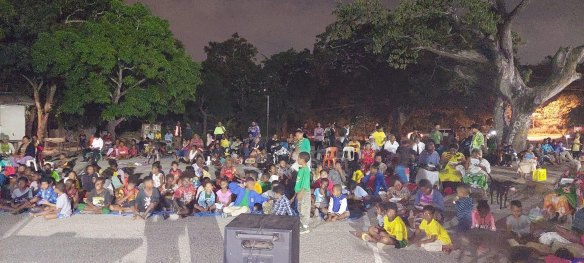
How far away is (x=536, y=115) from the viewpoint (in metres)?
39.6

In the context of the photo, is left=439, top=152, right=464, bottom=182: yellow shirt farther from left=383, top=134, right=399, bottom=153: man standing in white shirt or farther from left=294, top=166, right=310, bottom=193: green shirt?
left=294, top=166, right=310, bottom=193: green shirt

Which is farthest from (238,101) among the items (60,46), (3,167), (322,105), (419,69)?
(3,167)

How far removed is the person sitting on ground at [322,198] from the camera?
11.3m

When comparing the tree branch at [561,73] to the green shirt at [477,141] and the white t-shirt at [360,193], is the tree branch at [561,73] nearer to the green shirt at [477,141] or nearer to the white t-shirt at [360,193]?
the green shirt at [477,141]

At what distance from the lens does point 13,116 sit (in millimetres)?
27312

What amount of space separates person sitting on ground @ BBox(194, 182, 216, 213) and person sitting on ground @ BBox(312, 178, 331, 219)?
6.99ft

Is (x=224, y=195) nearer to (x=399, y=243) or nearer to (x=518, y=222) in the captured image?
(x=399, y=243)

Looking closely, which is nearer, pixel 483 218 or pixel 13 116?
pixel 483 218

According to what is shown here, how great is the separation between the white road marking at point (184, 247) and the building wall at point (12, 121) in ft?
68.5

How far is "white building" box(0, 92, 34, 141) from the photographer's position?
27.1 m

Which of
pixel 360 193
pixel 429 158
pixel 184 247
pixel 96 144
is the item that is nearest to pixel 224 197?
pixel 184 247

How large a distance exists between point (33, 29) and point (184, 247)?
66.5 feet

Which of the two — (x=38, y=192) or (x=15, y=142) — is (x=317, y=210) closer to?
(x=38, y=192)

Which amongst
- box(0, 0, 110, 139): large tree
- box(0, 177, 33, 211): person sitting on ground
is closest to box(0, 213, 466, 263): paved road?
box(0, 177, 33, 211): person sitting on ground
